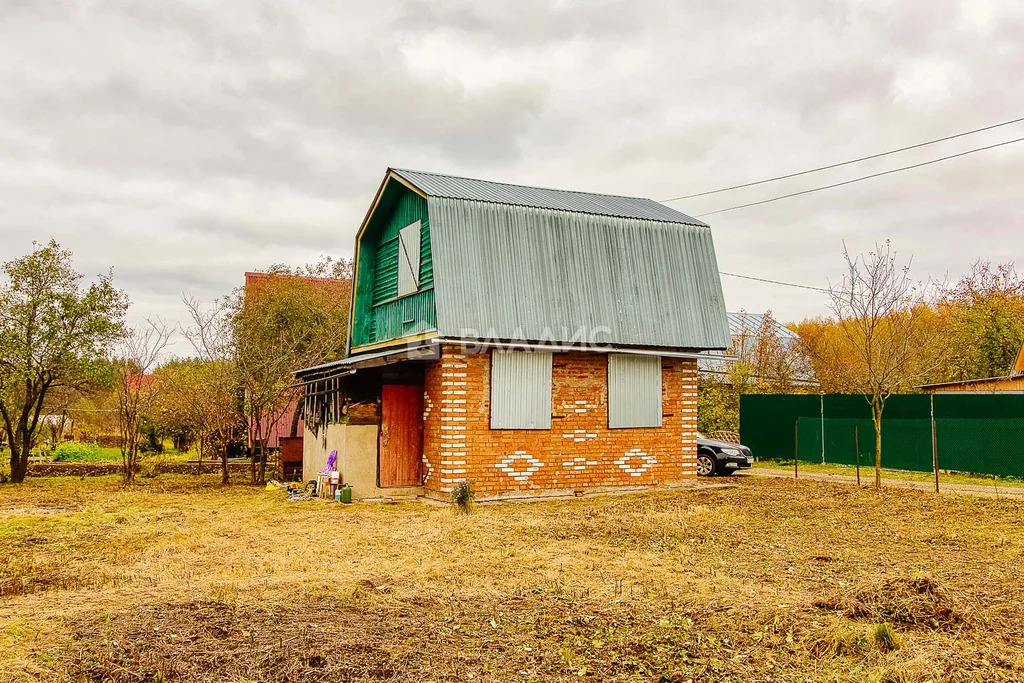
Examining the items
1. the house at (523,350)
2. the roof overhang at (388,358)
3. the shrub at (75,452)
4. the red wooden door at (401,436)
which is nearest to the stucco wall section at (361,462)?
the house at (523,350)

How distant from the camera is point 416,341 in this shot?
49.4 feet

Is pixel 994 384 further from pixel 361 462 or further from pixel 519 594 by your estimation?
pixel 519 594

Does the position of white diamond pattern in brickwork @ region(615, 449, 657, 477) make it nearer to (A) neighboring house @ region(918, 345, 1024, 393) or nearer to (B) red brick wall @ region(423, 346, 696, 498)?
(B) red brick wall @ region(423, 346, 696, 498)

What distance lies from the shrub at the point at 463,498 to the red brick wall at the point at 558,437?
0.62 meters

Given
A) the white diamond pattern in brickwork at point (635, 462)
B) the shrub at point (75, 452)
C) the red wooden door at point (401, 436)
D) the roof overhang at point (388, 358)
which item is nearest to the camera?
the roof overhang at point (388, 358)

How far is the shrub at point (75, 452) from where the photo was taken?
25391 mm

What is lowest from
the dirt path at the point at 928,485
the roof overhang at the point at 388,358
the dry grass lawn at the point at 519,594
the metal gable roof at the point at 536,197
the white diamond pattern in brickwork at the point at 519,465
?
the dry grass lawn at the point at 519,594

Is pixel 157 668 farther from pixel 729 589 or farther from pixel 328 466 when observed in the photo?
pixel 328 466

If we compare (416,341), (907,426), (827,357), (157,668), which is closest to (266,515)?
(416,341)

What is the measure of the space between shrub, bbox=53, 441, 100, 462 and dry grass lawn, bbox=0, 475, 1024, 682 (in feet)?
43.7

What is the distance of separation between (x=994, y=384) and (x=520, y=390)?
17093 millimetres

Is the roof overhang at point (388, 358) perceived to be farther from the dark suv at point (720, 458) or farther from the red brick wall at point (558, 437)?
the dark suv at point (720, 458)

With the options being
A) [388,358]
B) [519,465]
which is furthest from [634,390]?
[388,358]

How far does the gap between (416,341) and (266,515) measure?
4.01 metres
